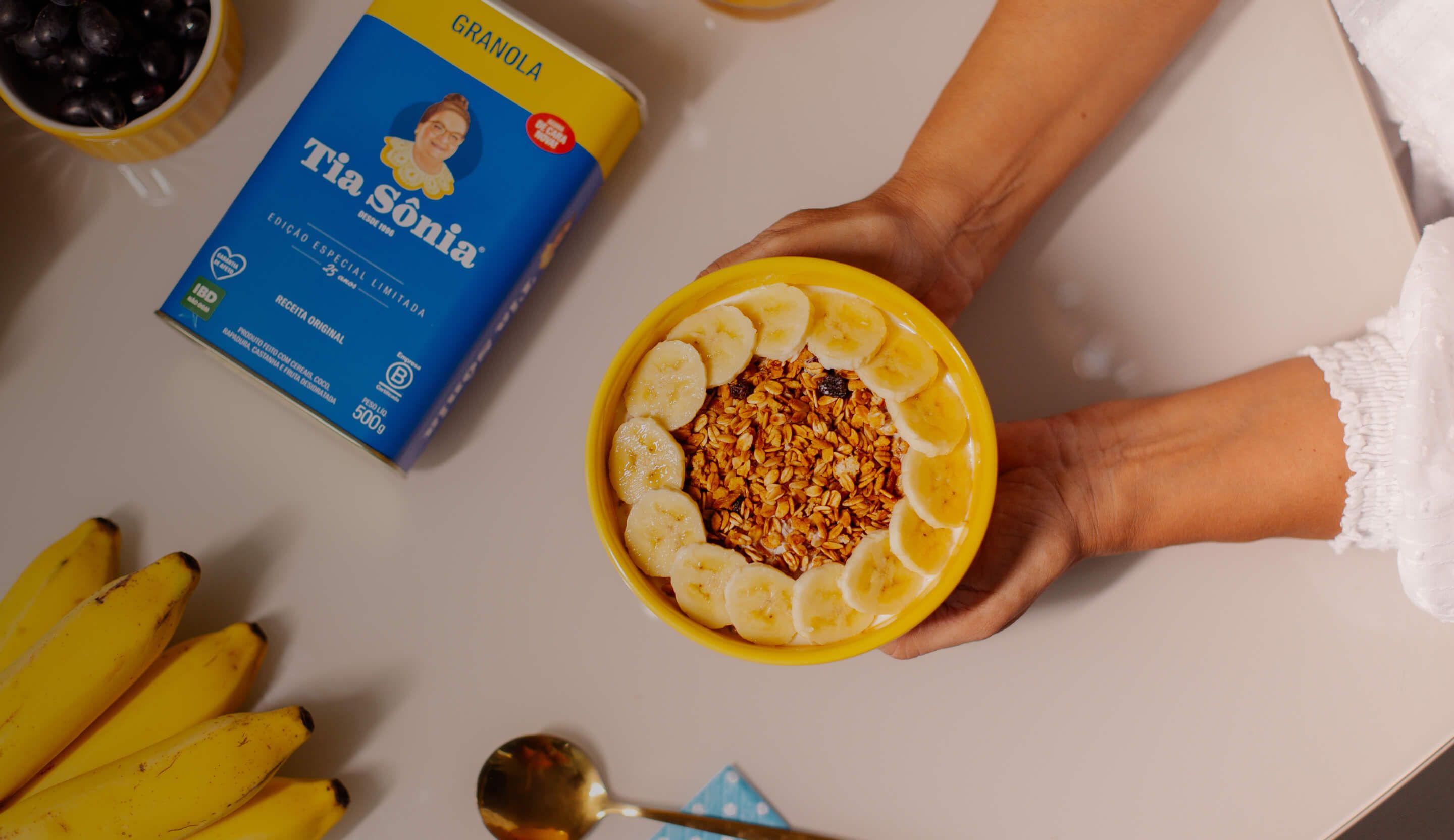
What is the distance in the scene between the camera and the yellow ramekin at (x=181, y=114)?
2.43ft

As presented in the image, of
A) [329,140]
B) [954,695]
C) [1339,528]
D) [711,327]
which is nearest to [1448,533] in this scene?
[1339,528]

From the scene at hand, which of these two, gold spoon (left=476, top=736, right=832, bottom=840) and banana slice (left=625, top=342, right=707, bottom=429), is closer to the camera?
banana slice (left=625, top=342, right=707, bottom=429)

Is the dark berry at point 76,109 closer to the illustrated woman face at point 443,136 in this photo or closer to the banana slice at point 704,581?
the illustrated woman face at point 443,136

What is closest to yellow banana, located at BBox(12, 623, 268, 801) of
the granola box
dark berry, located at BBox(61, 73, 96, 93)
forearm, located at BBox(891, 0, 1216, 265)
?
the granola box

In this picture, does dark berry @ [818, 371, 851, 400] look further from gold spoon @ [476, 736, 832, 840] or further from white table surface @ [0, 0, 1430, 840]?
gold spoon @ [476, 736, 832, 840]

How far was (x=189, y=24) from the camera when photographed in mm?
762

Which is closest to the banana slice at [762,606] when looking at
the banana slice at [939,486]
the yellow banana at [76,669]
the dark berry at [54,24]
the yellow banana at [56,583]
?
the banana slice at [939,486]

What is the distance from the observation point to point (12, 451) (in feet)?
2.74

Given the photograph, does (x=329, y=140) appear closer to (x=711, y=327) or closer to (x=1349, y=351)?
(x=711, y=327)

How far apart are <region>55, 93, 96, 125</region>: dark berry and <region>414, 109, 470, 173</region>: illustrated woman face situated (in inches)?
11.2

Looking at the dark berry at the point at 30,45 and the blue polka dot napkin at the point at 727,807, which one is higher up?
the dark berry at the point at 30,45

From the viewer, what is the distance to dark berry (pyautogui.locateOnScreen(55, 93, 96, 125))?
2.43ft

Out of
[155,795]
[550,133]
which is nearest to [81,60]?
[550,133]

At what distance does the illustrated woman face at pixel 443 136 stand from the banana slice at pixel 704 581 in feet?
1.36
